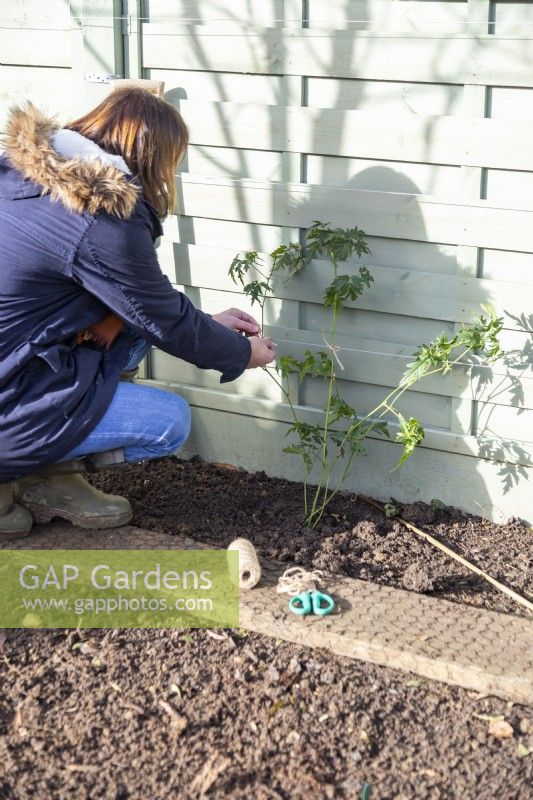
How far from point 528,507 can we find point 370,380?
768mm

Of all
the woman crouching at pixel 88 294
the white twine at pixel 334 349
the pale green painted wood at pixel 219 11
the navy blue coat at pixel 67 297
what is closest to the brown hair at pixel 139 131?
the woman crouching at pixel 88 294

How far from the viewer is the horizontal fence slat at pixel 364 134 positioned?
3549 millimetres

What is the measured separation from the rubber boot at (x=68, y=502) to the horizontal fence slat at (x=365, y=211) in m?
1.23

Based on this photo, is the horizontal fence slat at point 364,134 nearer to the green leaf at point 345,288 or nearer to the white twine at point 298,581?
the green leaf at point 345,288

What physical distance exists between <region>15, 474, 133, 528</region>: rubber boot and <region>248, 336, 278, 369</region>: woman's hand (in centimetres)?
77

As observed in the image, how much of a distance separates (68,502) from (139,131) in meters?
1.40

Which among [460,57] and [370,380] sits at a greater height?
[460,57]

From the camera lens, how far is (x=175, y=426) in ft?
12.7

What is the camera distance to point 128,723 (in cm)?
284

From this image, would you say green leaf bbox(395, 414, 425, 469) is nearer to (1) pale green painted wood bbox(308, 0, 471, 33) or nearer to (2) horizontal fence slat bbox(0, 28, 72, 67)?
(1) pale green painted wood bbox(308, 0, 471, 33)

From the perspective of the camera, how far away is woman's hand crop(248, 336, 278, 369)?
3729 millimetres

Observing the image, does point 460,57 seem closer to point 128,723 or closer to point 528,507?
point 528,507

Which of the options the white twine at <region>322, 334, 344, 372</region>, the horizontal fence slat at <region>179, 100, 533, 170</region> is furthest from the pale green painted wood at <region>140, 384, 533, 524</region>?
the horizontal fence slat at <region>179, 100, 533, 170</region>

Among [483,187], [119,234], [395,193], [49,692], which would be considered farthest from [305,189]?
[49,692]
